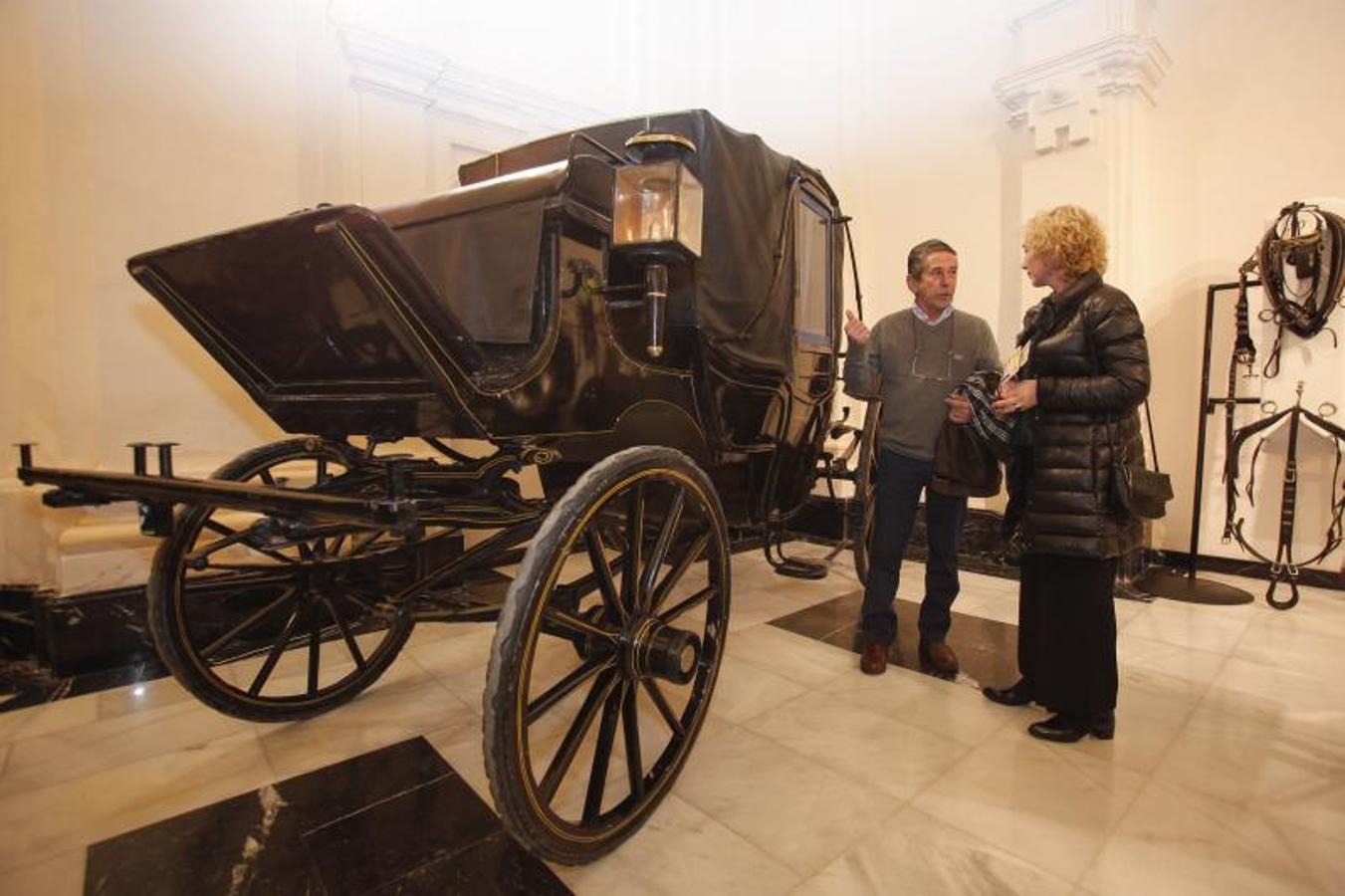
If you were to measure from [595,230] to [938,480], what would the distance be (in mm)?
1602

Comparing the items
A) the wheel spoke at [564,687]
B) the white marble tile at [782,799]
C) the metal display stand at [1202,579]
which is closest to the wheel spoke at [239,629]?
the wheel spoke at [564,687]

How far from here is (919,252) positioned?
2547 mm

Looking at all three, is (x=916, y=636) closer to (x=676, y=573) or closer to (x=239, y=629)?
(x=676, y=573)

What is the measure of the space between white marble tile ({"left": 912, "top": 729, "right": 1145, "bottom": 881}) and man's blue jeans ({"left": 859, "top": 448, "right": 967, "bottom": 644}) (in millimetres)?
663

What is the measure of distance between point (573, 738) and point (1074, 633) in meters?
1.59

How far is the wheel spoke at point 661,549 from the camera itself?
5.11ft

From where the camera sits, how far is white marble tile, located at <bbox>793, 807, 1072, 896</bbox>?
145 cm

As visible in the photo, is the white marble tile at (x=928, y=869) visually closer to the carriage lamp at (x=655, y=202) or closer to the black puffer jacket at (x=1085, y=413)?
the black puffer jacket at (x=1085, y=413)

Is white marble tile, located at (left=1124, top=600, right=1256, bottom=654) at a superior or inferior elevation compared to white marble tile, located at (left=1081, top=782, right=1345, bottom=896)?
inferior

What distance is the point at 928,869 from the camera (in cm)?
151

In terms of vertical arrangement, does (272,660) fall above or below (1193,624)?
above

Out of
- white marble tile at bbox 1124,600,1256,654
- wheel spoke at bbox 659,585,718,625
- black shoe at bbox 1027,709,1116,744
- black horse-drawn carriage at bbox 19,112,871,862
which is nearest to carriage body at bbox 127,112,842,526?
black horse-drawn carriage at bbox 19,112,871,862

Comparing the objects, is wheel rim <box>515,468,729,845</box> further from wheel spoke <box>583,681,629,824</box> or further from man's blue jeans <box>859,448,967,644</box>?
man's blue jeans <box>859,448,967,644</box>

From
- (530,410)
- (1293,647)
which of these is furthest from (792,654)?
(1293,647)
